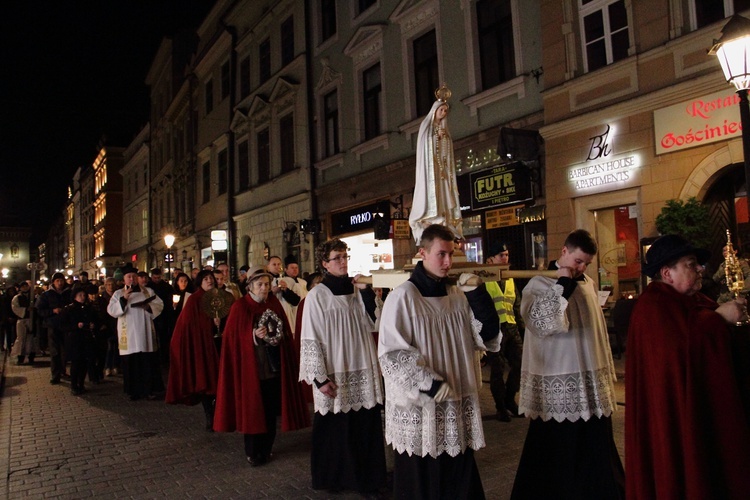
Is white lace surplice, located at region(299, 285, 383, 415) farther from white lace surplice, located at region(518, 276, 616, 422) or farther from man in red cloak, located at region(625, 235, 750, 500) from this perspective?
man in red cloak, located at region(625, 235, 750, 500)

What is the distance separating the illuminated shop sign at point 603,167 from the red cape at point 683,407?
7.98 metres

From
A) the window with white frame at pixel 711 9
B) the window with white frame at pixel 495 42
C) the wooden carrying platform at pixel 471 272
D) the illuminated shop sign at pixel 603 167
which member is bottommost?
the wooden carrying platform at pixel 471 272

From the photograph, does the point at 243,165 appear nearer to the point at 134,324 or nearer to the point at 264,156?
the point at 264,156

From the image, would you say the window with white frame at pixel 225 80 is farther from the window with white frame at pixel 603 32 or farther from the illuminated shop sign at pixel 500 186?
the window with white frame at pixel 603 32

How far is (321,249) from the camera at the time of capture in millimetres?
5195

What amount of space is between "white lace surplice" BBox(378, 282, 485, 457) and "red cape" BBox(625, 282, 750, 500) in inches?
37.1

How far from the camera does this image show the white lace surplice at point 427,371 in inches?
135

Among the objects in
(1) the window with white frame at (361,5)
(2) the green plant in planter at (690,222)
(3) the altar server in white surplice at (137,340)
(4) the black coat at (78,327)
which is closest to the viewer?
(2) the green plant in planter at (690,222)

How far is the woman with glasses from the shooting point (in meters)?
4.88

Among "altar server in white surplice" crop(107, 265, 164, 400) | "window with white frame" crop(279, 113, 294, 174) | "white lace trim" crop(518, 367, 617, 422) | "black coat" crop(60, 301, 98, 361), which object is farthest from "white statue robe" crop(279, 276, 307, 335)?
"window with white frame" crop(279, 113, 294, 174)

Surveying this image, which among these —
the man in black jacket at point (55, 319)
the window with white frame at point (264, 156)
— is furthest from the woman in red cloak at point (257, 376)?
the window with white frame at point (264, 156)

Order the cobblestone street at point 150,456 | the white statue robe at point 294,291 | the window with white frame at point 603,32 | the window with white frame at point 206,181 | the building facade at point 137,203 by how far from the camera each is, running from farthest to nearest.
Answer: the building facade at point 137,203 < the window with white frame at point 206,181 < the window with white frame at point 603,32 < the white statue robe at point 294,291 < the cobblestone street at point 150,456

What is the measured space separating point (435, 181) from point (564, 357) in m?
1.86

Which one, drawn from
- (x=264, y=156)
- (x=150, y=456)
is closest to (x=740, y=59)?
(x=150, y=456)
